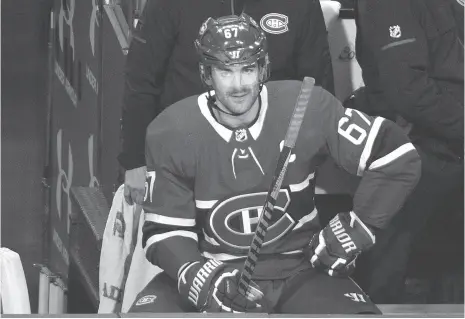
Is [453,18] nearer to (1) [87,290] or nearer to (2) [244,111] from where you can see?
(2) [244,111]

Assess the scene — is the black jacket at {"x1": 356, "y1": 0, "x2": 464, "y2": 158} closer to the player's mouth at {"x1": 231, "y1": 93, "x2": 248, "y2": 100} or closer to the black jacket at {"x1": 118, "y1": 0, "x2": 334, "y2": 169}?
the black jacket at {"x1": 118, "y1": 0, "x2": 334, "y2": 169}

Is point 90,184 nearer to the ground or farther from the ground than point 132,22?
nearer to the ground

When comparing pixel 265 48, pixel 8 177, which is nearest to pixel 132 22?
pixel 265 48

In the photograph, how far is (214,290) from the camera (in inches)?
172

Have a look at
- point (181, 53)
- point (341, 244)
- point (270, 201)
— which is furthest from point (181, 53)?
point (341, 244)

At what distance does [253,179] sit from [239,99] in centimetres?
24

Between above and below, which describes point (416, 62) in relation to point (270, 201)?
above

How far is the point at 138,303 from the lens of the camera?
4492mm

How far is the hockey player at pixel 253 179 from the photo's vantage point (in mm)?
4488

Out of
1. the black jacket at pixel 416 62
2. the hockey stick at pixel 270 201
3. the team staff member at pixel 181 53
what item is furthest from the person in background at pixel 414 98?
the hockey stick at pixel 270 201

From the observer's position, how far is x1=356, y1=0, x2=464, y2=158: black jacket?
193 inches

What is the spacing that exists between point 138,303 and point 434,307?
890 mm

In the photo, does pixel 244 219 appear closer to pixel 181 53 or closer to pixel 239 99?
pixel 239 99

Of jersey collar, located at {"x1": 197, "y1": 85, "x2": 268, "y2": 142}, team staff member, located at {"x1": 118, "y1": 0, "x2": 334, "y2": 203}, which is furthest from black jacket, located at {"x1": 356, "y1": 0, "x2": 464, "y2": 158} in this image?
jersey collar, located at {"x1": 197, "y1": 85, "x2": 268, "y2": 142}
